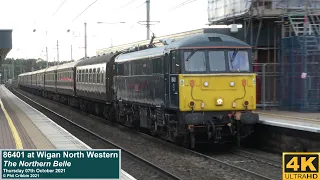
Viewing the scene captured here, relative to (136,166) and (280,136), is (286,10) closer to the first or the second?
(280,136)

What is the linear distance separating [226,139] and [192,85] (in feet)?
6.93

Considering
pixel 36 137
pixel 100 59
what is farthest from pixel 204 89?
pixel 100 59

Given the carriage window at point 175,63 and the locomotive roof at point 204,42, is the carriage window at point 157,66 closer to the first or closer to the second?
the locomotive roof at point 204,42

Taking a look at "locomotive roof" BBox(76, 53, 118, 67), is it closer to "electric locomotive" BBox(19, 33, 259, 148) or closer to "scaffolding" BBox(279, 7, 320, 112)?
"scaffolding" BBox(279, 7, 320, 112)

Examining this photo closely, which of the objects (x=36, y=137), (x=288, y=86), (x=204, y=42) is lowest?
(x=36, y=137)

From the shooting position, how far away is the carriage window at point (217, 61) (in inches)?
536

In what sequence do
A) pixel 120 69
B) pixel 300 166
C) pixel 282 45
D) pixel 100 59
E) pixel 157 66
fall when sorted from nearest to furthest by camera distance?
pixel 300 166
pixel 157 66
pixel 120 69
pixel 282 45
pixel 100 59

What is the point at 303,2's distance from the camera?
878 inches

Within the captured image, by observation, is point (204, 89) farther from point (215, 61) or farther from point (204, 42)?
point (204, 42)

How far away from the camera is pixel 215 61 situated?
13.7 m

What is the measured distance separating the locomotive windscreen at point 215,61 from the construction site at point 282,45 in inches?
235

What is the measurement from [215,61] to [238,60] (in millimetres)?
674

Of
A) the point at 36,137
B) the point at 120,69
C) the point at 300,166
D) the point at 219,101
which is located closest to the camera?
the point at 300,166

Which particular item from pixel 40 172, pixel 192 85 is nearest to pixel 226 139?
pixel 192 85
